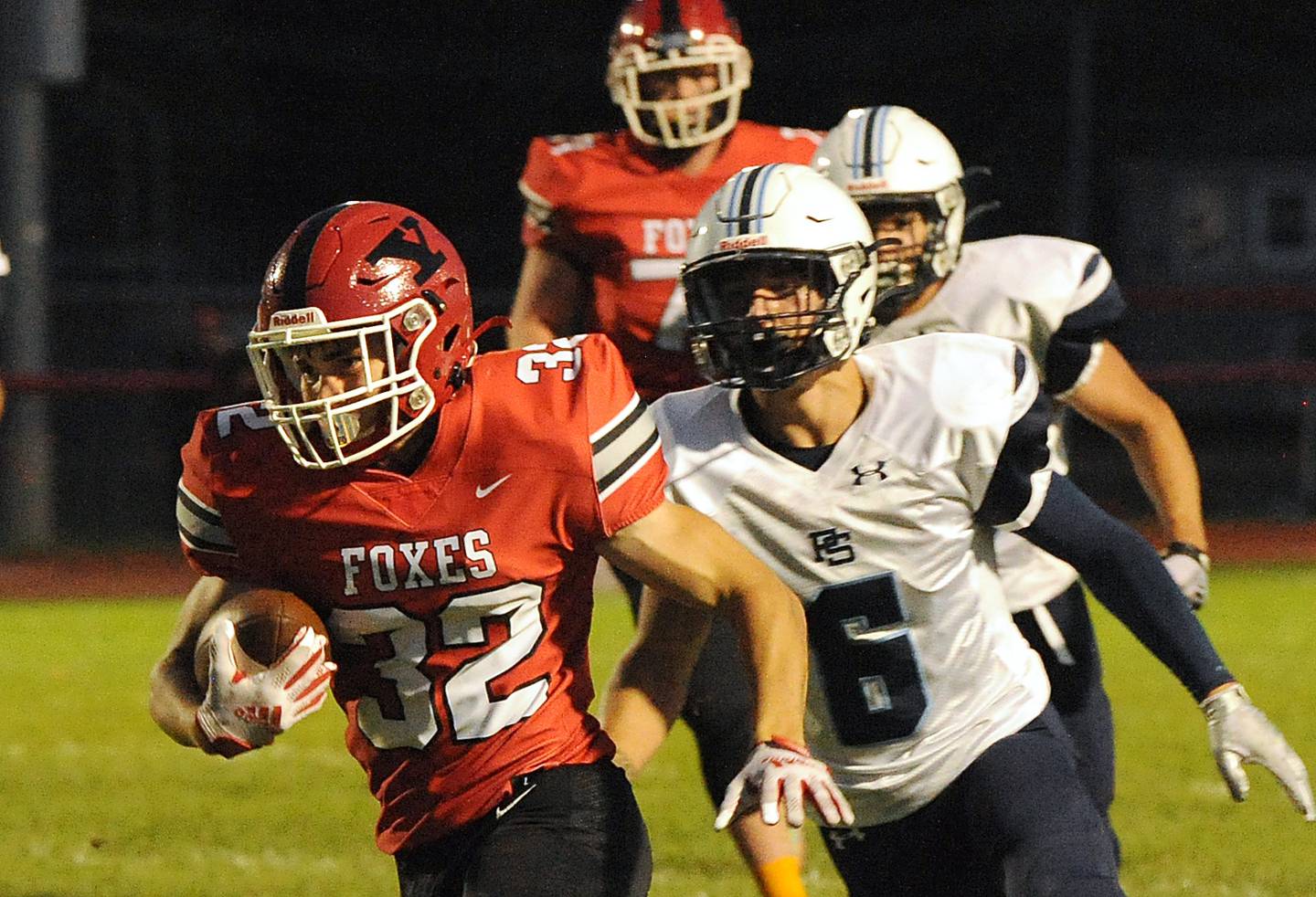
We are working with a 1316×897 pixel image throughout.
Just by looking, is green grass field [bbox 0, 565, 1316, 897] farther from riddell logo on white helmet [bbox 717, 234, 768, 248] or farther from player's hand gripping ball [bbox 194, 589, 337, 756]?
player's hand gripping ball [bbox 194, 589, 337, 756]

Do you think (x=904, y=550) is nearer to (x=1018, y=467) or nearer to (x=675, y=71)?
(x=1018, y=467)

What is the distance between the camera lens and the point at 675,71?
481 cm

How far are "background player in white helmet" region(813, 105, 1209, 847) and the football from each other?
1.52 m

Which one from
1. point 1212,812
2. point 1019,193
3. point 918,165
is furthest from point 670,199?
point 1019,193

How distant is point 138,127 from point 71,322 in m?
7.12

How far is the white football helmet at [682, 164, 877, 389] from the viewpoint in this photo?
3326 millimetres

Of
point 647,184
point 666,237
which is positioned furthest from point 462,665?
point 647,184

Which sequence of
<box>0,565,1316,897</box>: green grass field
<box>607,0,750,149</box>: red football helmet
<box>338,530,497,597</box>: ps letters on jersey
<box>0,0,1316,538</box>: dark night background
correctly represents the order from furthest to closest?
1. <box>0,0,1316,538</box>: dark night background
2. <box>0,565,1316,897</box>: green grass field
3. <box>607,0,750,149</box>: red football helmet
4. <box>338,530,497,597</box>: ps letters on jersey

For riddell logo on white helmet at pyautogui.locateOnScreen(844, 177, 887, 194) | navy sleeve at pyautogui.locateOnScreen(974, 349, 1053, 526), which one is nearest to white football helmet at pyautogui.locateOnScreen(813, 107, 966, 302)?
riddell logo on white helmet at pyautogui.locateOnScreen(844, 177, 887, 194)

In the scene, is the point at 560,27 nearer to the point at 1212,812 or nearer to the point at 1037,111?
the point at 1037,111

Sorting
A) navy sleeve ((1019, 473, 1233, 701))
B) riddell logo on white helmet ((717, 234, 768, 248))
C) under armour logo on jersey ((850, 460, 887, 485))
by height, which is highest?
riddell logo on white helmet ((717, 234, 768, 248))

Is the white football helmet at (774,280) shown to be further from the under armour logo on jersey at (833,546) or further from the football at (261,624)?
the football at (261,624)

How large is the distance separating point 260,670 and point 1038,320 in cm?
192

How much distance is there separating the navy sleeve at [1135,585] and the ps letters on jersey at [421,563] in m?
0.87
